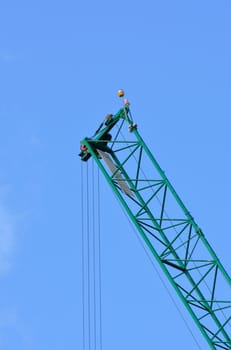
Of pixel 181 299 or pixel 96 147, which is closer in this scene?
pixel 181 299

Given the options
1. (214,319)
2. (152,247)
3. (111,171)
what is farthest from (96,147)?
(214,319)

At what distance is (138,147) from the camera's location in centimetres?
6669

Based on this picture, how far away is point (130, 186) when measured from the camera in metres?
66.6

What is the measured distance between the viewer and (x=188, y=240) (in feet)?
212

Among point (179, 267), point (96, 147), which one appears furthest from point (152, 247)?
point (96, 147)

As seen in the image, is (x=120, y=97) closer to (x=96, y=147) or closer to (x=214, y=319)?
(x=96, y=147)

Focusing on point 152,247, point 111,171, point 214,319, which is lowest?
point 214,319

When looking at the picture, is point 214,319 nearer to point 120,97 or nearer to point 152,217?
point 152,217

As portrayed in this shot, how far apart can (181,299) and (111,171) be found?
783cm

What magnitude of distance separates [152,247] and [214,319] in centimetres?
462

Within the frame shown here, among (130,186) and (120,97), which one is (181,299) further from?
(120,97)

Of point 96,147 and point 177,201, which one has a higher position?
point 96,147

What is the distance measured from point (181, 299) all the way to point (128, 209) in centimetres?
528

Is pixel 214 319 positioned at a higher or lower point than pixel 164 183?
lower
